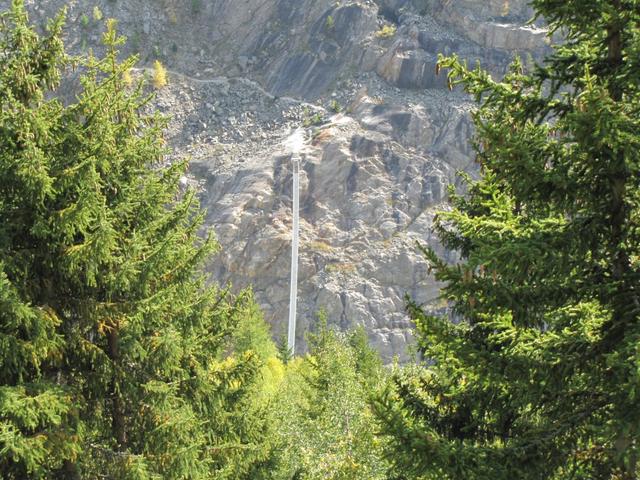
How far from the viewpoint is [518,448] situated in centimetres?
590

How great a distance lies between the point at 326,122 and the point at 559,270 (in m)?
77.2

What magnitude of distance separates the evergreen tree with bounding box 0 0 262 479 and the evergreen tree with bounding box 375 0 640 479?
3.67m

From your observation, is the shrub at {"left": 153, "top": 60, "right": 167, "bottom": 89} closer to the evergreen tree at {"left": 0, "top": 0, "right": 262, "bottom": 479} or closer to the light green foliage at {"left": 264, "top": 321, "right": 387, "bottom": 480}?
the light green foliage at {"left": 264, "top": 321, "right": 387, "bottom": 480}

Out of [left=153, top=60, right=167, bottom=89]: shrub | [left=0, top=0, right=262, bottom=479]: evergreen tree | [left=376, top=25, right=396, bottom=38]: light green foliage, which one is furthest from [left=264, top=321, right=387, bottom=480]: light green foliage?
[left=376, top=25, right=396, bottom=38]: light green foliage

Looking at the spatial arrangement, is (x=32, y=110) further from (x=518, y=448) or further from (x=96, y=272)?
(x=518, y=448)

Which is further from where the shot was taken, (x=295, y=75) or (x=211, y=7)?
(x=211, y=7)

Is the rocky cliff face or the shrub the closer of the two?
the rocky cliff face

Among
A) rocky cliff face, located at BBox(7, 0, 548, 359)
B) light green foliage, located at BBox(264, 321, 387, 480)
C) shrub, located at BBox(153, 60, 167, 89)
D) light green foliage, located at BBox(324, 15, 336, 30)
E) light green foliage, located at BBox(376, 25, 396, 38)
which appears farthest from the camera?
light green foliage, located at BBox(324, 15, 336, 30)

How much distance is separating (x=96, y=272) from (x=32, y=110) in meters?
1.96

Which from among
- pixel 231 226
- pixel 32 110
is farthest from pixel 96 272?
pixel 231 226

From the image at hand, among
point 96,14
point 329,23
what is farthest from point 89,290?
point 96,14

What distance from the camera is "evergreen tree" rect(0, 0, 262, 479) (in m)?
7.41

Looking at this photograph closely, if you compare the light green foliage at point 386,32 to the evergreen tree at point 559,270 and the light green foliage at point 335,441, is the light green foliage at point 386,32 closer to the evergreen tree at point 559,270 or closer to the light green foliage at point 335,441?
the light green foliage at point 335,441

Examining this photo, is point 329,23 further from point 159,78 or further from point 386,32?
A: point 159,78
